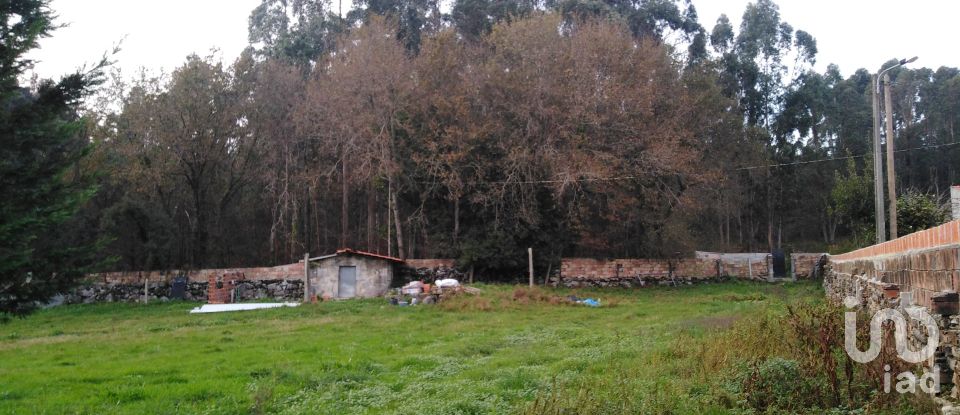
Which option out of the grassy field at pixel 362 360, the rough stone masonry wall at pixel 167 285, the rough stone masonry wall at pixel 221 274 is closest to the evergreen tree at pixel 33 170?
the grassy field at pixel 362 360

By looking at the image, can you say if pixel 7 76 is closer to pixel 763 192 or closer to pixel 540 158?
pixel 540 158

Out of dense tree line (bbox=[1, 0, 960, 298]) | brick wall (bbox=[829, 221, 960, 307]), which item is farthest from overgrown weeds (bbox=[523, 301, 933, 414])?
dense tree line (bbox=[1, 0, 960, 298])

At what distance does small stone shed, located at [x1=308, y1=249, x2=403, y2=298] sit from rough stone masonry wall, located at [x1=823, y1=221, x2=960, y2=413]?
21430 mm

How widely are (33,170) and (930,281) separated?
11324 mm

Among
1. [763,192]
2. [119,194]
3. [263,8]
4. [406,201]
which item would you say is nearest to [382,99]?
[406,201]

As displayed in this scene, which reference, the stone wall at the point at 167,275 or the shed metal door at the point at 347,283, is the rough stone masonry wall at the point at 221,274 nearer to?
the stone wall at the point at 167,275

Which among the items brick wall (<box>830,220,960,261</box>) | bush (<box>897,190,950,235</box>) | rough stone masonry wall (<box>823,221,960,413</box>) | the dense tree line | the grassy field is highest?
the dense tree line

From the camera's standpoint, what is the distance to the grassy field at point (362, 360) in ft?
27.9

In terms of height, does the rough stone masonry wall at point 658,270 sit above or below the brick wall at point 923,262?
below

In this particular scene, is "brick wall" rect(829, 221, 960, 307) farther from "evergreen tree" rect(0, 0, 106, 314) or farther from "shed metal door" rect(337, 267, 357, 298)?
"shed metal door" rect(337, 267, 357, 298)

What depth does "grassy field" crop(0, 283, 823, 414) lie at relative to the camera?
27.9ft

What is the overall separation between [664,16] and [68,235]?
37.1 meters

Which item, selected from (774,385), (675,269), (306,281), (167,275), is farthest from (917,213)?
(167,275)

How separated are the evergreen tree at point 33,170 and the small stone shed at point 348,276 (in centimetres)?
1647
